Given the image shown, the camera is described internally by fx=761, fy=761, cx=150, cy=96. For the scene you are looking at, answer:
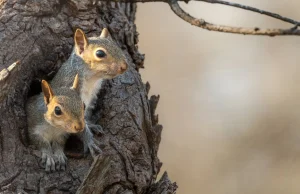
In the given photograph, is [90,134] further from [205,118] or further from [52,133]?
[205,118]

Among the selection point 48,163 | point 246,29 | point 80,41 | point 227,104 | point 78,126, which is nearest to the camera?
point 246,29

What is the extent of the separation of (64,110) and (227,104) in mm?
2528

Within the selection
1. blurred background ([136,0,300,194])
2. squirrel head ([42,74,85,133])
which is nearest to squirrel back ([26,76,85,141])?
squirrel head ([42,74,85,133])

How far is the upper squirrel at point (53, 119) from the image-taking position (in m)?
2.17

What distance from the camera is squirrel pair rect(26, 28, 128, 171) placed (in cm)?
219

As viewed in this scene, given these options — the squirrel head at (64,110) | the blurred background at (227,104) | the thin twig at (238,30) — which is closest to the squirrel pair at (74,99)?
the squirrel head at (64,110)

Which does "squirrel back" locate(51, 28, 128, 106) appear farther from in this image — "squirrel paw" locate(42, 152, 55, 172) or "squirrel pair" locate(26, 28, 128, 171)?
"squirrel paw" locate(42, 152, 55, 172)

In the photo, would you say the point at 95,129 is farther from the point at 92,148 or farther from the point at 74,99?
the point at 74,99

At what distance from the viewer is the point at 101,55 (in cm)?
236

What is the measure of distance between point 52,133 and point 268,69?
8.20 ft

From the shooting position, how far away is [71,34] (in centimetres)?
255

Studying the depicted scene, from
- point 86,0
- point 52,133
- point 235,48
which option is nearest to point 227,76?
point 235,48

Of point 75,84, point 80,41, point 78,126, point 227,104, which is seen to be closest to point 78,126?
point 78,126

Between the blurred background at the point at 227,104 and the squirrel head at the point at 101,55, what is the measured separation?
2106 millimetres
